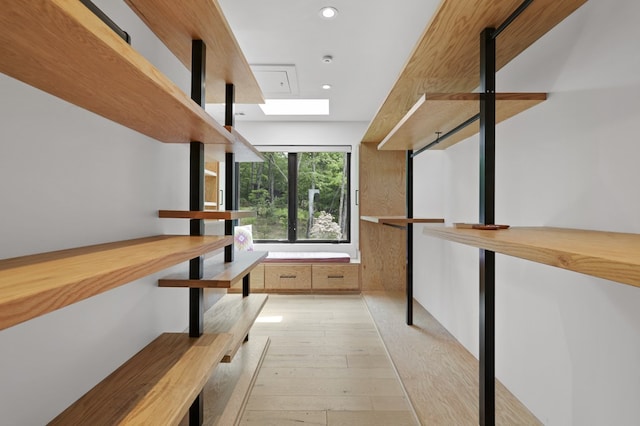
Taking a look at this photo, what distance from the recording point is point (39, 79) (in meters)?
0.80

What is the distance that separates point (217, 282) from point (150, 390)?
1.62 feet

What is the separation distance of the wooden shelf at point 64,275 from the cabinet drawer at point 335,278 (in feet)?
10.0

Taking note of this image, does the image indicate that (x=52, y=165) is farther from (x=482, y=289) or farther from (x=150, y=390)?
(x=482, y=289)

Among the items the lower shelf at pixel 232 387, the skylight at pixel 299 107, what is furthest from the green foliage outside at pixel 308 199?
the lower shelf at pixel 232 387

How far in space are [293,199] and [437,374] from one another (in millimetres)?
3219

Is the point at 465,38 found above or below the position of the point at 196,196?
above

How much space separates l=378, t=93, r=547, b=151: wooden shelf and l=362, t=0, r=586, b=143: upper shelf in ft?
0.68

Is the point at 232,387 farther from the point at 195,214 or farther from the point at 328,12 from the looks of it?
the point at 328,12

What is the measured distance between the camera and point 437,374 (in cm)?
191

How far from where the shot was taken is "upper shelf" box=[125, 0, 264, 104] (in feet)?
3.99

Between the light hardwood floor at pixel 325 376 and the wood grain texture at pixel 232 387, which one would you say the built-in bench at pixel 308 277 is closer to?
the light hardwood floor at pixel 325 376

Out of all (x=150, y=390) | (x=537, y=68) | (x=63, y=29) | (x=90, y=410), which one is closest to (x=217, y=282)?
(x=150, y=390)

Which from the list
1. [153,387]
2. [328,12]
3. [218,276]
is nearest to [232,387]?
[218,276]

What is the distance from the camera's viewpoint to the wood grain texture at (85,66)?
0.54 metres
